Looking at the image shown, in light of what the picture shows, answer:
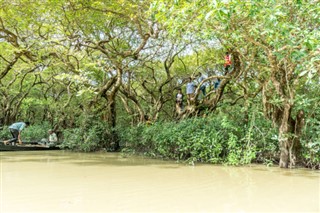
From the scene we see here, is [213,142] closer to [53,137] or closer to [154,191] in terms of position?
[154,191]

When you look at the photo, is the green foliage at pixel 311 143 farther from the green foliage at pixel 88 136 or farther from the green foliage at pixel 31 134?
the green foliage at pixel 31 134

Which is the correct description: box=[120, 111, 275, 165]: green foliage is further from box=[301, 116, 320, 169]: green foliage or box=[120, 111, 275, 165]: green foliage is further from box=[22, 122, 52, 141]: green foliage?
box=[22, 122, 52, 141]: green foliage

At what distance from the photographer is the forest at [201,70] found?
5.84m

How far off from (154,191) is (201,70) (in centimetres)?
1015

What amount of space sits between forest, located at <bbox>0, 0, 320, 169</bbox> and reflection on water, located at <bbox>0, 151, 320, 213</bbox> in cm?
162

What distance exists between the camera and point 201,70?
46.7 feet

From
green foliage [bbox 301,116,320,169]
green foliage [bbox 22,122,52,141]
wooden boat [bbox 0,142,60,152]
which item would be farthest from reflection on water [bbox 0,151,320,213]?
green foliage [bbox 22,122,52,141]

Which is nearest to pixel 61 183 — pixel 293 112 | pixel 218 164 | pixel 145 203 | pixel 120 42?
pixel 145 203

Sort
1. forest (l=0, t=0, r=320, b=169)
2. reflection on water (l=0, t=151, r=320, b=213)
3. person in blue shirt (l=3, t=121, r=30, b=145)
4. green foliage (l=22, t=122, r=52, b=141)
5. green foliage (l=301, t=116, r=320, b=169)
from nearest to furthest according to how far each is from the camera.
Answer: reflection on water (l=0, t=151, r=320, b=213)
forest (l=0, t=0, r=320, b=169)
green foliage (l=301, t=116, r=320, b=169)
person in blue shirt (l=3, t=121, r=30, b=145)
green foliage (l=22, t=122, r=52, b=141)

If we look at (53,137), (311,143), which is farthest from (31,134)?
(311,143)

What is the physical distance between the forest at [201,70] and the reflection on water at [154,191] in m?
1.62

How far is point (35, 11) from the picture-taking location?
10.0m

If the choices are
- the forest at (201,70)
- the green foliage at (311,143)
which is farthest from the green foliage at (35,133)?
the green foliage at (311,143)

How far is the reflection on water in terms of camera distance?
379 cm
